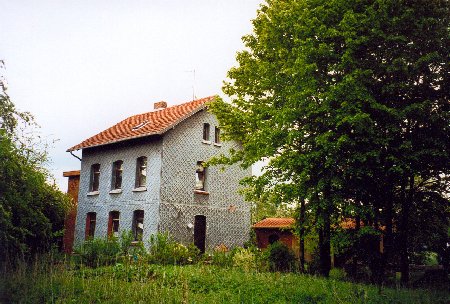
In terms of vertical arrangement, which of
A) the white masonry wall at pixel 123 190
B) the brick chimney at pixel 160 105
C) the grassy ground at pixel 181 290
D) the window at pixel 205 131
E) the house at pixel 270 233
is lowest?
the grassy ground at pixel 181 290

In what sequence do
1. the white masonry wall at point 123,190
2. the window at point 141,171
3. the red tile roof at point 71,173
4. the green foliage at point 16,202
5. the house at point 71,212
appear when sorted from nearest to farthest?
the green foliage at point 16,202 → the white masonry wall at point 123,190 → the window at point 141,171 → the house at point 71,212 → the red tile roof at point 71,173

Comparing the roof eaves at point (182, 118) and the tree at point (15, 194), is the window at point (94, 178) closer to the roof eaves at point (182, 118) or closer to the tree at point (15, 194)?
the roof eaves at point (182, 118)

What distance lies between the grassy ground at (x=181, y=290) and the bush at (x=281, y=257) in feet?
15.0

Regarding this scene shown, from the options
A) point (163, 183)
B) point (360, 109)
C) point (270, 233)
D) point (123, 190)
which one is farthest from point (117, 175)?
point (360, 109)

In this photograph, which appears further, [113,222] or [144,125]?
[144,125]

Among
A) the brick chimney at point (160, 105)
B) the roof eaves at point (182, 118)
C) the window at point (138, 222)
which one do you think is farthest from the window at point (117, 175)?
the brick chimney at point (160, 105)

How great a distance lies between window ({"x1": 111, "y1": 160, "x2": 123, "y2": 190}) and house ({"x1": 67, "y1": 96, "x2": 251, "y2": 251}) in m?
0.06

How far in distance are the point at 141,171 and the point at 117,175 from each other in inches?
89.2

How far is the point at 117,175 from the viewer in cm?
2319

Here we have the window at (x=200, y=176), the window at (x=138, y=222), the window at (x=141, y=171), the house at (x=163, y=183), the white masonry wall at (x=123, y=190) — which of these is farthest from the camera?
the window at (x=200, y=176)

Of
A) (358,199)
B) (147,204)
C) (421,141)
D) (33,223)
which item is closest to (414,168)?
(421,141)

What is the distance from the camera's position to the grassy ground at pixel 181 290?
7.95 m

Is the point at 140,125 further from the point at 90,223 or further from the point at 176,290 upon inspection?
the point at 176,290

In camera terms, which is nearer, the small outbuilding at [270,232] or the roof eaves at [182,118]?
the roof eaves at [182,118]
